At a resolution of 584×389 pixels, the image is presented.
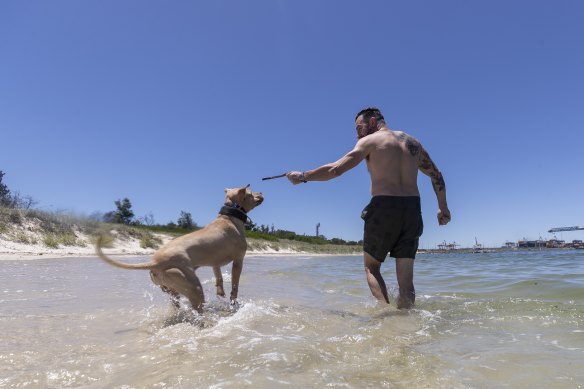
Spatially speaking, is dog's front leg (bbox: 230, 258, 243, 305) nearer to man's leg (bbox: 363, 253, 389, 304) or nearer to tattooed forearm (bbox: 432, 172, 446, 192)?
man's leg (bbox: 363, 253, 389, 304)

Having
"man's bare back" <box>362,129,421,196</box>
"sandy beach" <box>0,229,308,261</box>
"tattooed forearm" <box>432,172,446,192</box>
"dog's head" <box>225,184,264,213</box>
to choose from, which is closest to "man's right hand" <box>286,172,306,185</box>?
"man's bare back" <box>362,129,421,196</box>

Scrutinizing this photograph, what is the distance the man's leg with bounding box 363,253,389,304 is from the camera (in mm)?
4145

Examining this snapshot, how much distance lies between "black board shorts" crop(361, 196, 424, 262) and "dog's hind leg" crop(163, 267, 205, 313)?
6.09ft

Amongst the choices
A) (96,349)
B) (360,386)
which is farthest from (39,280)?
(360,386)

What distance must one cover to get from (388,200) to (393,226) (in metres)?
0.28

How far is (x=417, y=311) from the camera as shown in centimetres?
388

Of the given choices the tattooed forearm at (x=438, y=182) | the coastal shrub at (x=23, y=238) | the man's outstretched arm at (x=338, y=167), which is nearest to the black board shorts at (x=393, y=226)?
the man's outstretched arm at (x=338, y=167)

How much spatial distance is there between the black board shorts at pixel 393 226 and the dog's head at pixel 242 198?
1511mm

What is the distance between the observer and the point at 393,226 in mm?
4113

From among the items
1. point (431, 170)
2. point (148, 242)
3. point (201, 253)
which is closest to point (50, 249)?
point (148, 242)

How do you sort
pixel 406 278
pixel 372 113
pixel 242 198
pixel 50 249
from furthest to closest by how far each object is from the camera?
pixel 50 249 < pixel 242 198 < pixel 372 113 < pixel 406 278

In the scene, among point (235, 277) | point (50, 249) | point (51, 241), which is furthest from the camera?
point (51, 241)

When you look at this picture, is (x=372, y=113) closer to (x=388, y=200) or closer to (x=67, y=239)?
(x=388, y=200)

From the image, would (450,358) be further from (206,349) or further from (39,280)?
(39,280)
